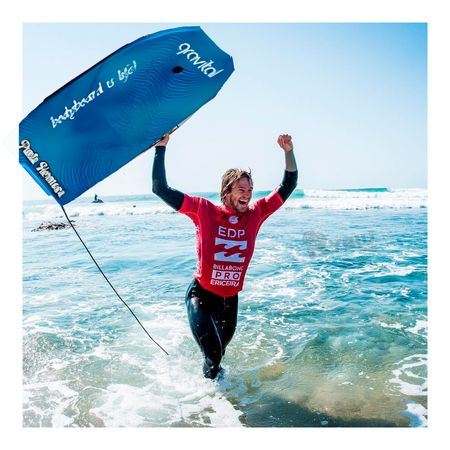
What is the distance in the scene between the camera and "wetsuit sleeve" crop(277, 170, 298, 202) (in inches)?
166

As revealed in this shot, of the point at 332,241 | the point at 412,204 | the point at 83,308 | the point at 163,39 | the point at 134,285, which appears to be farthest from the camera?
the point at 412,204

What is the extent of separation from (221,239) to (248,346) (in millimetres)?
2331

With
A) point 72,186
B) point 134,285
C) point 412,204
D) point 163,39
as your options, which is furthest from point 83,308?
point 412,204

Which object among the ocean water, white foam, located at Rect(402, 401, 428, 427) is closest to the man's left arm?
the ocean water

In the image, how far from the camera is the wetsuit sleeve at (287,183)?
421 centimetres

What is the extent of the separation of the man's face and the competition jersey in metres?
0.06

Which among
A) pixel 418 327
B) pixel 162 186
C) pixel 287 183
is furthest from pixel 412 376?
pixel 162 186

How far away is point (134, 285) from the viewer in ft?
29.8

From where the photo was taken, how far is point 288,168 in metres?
4.18

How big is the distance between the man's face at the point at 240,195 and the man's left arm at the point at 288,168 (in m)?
0.43

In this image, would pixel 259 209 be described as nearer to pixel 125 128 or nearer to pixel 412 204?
pixel 125 128

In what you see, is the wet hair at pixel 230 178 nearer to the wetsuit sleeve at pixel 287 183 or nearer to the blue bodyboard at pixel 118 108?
the wetsuit sleeve at pixel 287 183

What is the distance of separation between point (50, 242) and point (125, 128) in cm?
1304

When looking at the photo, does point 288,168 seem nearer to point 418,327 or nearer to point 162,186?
point 162,186
